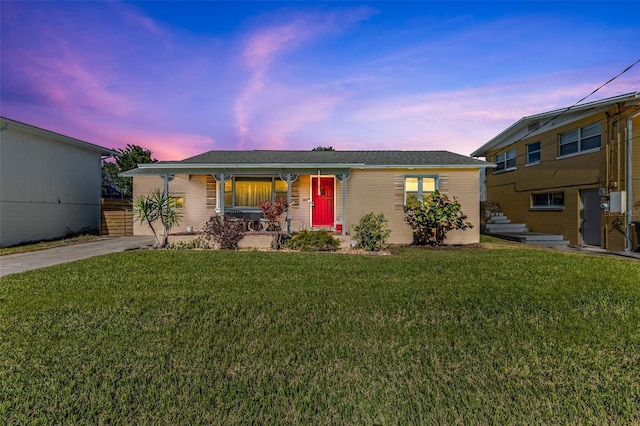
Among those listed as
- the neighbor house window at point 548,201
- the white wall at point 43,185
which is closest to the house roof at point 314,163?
the white wall at point 43,185

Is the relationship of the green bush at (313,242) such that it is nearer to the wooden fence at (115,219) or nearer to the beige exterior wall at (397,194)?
the beige exterior wall at (397,194)

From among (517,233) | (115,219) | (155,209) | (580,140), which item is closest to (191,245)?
(155,209)

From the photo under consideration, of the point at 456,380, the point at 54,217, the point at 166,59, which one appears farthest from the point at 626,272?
the point at 54,217

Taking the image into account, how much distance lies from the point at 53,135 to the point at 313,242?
12.6 meters

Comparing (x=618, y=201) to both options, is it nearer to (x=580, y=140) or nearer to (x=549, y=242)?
(x=549, y=242)

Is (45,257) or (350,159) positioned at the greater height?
(350,159)

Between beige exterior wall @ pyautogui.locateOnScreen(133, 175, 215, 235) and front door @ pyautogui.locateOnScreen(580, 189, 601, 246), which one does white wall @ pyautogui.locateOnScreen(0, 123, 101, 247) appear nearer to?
beige exterior wall @ pyautogui.locateOnScreen(133, 175, 215, 235)

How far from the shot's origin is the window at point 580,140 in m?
11.4

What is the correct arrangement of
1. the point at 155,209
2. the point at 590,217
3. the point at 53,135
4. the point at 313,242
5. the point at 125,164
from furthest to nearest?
the point at 125,164
the point at 53,135
the point at 590,217
the point at 155,209
the point at 313,242

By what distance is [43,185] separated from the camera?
12.7m

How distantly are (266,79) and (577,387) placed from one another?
43.4 ft

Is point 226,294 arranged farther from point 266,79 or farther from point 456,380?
point 266,79

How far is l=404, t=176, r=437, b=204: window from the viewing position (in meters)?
12.2

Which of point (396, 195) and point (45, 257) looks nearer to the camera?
point (45, 257)
